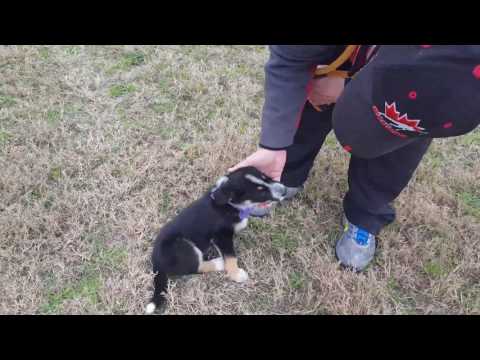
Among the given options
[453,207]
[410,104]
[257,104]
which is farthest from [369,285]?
[257,104]

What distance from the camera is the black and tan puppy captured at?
2348 millimetres

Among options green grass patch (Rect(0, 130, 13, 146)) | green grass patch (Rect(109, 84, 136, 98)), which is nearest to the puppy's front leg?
green grass patch (Rect(109, 84, 136, 98))

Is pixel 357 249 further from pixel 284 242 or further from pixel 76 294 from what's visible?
pixel 76 294

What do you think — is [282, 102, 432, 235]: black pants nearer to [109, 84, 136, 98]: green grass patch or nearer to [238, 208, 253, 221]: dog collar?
[238, 208, 253, 221]: dog collar

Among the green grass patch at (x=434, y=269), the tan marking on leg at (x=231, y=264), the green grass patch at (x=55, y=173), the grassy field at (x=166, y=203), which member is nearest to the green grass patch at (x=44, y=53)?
the grassy field at (x=166, y=203)

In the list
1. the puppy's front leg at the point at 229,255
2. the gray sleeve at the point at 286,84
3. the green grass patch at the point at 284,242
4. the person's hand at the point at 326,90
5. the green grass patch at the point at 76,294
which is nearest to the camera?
the gray sleeve at the point at 286,84

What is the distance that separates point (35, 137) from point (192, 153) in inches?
50.3

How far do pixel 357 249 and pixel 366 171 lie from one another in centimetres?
52

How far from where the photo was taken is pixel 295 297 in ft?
7.97

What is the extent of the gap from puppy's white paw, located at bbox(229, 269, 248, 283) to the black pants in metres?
0.71

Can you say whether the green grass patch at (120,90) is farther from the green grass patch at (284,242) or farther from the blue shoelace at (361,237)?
the blue shoelace at (361,237)

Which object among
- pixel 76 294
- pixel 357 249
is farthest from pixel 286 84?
pixel 76 294

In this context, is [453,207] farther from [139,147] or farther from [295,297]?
[139,147]

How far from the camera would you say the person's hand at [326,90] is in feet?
6.92
